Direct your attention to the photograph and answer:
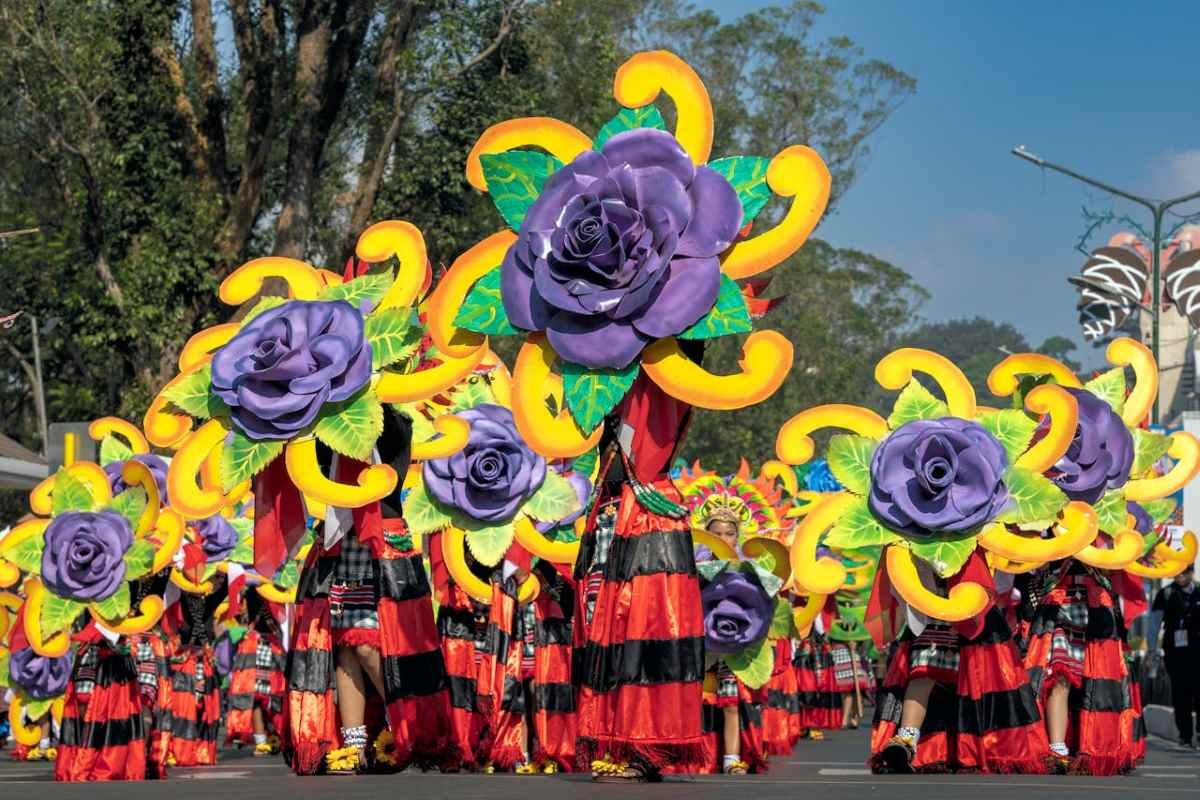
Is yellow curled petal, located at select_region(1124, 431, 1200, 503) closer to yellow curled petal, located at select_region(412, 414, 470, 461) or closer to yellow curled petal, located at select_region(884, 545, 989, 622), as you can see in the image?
yellow curled petal, located at select_region(884, 545, 989, 622)

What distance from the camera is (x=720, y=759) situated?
13.3 m

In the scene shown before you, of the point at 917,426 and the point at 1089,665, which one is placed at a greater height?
the point at 917,426

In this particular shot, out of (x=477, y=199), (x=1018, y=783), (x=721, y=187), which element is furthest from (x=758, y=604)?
(x=477, y=199)

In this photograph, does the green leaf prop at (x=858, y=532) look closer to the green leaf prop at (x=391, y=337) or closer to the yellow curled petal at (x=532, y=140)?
the green leaf prop at (x=391, y=337)

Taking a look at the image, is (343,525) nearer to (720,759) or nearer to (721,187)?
(721,187)

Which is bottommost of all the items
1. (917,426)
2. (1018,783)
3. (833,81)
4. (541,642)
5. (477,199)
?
(1018,783)

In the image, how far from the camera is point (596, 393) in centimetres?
870

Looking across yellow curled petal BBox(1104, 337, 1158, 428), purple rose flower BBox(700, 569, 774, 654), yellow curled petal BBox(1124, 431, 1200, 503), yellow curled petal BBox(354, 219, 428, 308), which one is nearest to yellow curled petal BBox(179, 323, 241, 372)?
yellow curled petal BBox(354, 219, 428, 308)

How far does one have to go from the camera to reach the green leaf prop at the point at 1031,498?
1145 cm

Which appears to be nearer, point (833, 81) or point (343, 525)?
point (343, 525)

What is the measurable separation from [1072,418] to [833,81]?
42929 millimetres

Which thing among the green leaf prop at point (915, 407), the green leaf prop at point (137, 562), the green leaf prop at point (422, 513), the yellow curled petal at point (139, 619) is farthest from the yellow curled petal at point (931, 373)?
the yellow curled petal at point (139, 619)

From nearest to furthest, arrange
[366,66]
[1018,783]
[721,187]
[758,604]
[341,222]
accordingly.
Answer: [721,187] → [1018,783] → [758,604] → [366,66] → [341,222]

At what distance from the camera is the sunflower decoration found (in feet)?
28.2
